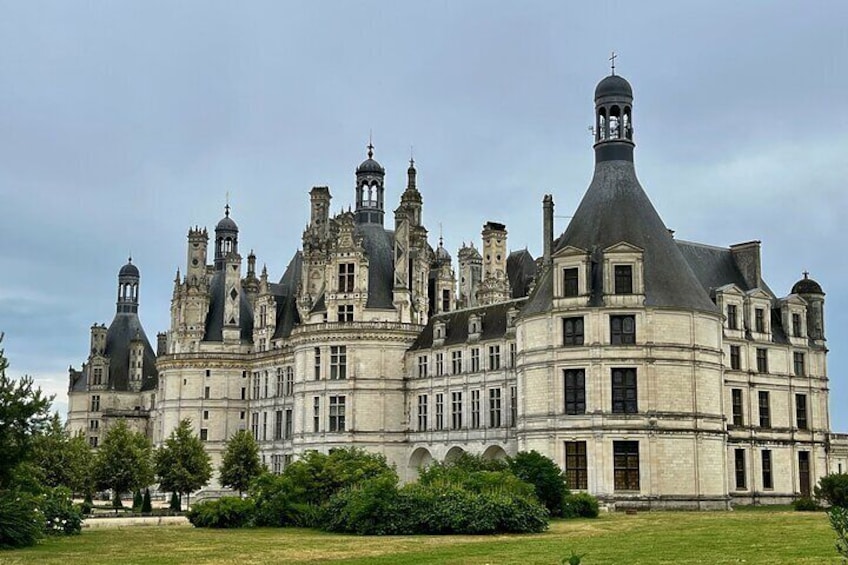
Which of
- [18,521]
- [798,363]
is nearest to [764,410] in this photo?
[798,363]

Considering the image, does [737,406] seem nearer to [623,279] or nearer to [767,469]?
[767,469]

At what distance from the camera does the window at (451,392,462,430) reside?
69812 mm

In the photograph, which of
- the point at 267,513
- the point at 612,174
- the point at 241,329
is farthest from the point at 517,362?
the point at 241,329

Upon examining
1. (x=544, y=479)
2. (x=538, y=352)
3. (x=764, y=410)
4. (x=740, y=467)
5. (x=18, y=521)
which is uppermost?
(x=538, y=352)

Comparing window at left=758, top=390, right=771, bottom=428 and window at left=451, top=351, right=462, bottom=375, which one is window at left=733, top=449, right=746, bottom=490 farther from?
window at left=451, top=351, right=462, bottom=375

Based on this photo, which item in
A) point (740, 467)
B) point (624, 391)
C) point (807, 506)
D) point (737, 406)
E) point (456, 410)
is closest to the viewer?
point (807, 506)

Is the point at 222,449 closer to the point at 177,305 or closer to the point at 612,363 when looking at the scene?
the point at 177,305

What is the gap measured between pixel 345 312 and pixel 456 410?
10.9 metres

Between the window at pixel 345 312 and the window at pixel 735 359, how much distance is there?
84.0ft

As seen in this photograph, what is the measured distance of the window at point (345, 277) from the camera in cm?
7538

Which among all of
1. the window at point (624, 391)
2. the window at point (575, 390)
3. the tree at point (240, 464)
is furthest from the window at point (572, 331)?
the tree at point (240, 464)

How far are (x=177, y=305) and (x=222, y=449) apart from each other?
12.3 metres

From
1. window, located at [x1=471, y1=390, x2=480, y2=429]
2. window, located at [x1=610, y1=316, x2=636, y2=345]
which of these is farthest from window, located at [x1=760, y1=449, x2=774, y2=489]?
window, located at [x1=471, y1=390, x2=480, y2=429]

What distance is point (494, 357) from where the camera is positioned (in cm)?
6719
